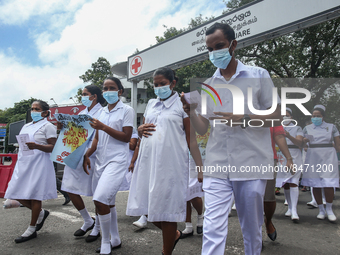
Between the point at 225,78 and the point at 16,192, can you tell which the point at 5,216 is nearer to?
the point at 16,192

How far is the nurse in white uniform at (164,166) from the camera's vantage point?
2660 millimetres

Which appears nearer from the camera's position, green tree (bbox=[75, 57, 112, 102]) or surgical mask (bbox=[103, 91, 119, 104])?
surgical mask (bbox=[103, 91, 119, 104])

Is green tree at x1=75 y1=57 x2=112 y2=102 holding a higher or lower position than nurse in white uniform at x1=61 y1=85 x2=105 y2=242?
higher

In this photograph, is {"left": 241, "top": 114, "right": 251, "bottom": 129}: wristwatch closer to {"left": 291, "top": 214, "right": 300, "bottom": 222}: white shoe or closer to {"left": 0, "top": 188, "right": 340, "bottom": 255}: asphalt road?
{"left": 0, "top": 188, "right": 340, "bottom": 255}: asphalt road

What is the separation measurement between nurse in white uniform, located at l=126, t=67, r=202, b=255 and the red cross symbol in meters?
11.2

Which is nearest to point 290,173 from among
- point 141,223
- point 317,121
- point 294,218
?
point 294,218

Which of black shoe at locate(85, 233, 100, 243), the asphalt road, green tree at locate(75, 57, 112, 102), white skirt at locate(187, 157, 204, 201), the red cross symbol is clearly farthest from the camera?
green tree at locate(75, 57, 112, 102)

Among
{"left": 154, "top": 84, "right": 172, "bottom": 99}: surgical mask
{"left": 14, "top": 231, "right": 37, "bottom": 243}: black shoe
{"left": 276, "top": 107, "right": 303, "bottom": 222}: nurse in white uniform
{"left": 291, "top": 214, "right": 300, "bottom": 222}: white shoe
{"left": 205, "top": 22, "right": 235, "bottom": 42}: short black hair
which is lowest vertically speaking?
{"left": 291, "top": 214, "right": 300, "bottom": 222}: white shoe

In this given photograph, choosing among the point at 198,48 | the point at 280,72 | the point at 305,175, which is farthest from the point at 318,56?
the point at 305,175

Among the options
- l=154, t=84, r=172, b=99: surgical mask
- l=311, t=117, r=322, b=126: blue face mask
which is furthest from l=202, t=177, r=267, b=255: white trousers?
l=311, t=117, r=322, b=126: blue face mask

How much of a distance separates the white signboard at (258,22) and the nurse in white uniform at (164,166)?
612 centimetres

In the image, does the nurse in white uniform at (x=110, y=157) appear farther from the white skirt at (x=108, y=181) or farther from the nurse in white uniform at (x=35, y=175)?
the nurse in white uniform at (x=35, y=175)

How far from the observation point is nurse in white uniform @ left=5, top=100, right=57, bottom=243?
152 inches

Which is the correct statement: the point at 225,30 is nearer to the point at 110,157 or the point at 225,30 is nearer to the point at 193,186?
the point at 110,157
